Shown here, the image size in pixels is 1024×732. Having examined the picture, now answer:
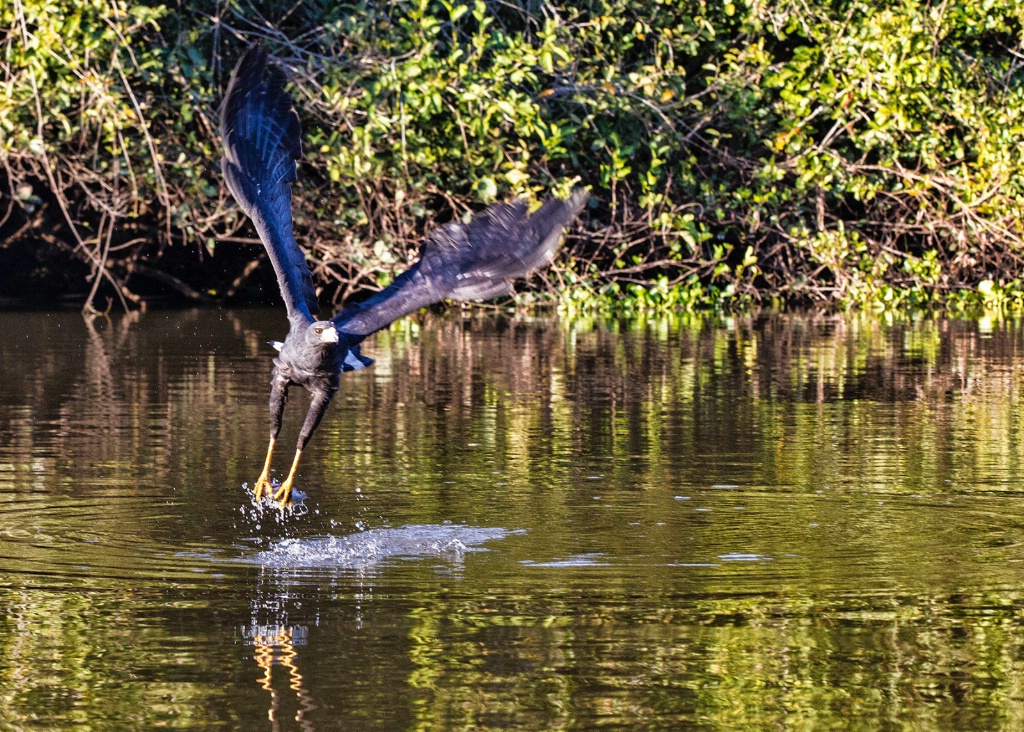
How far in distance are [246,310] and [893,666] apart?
16.4 metres

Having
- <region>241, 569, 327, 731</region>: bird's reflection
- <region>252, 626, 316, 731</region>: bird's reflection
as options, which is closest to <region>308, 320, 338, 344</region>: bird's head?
<region>241, 569, 327, 731</region>: bird's reflection

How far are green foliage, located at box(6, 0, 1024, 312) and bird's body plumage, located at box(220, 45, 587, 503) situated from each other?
829cm

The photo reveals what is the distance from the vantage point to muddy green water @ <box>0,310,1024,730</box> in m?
5.13

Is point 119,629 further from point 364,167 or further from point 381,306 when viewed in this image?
point 364,167

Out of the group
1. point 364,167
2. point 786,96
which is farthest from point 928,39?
point 364,167

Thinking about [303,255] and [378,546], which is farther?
[303,255]

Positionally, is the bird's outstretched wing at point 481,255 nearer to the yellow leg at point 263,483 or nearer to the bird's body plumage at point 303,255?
the bird's body plumage at point 303,255

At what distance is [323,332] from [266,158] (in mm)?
1262

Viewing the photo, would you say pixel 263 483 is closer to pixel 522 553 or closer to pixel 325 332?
pixel 325 332

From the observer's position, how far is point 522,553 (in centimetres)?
728

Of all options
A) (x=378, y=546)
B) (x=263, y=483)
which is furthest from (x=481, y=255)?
(x=263, y=483)

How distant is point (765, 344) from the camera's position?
1680 cm

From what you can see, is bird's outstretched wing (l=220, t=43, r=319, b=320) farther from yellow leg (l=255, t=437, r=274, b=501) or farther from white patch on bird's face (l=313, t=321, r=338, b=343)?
yellow leg (l=255, t=437, r=274, b=501)

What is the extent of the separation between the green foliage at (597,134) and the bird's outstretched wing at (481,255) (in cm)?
971
